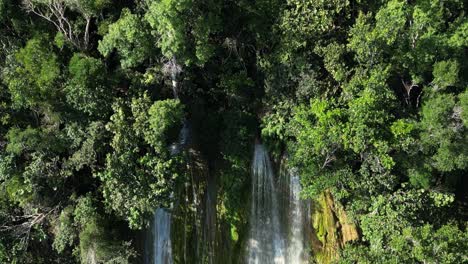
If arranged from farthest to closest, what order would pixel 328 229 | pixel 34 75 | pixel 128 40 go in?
pixel 328 229
pixel 34 75
pixel 128 40

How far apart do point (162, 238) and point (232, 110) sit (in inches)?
183

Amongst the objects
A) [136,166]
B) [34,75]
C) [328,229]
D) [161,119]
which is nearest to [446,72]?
[328,229]

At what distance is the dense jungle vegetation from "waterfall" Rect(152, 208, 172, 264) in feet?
3.51

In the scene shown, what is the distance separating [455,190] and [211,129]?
829 cm

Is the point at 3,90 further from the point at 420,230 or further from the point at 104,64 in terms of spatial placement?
the point at 420,230

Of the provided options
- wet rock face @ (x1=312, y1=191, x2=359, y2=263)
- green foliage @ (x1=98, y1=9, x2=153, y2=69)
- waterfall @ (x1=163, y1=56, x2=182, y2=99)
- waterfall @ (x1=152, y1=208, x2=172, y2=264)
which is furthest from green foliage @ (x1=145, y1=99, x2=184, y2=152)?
wet rock face @ (x1=312, y1=191, x2=359, y2=263)

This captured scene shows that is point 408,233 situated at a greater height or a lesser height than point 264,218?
→ lesser

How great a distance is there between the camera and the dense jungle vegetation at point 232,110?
11.8m

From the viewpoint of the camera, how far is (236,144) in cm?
1336

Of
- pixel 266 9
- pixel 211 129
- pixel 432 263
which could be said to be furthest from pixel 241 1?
pixel 432 263

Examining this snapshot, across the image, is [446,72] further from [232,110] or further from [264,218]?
[264,218]

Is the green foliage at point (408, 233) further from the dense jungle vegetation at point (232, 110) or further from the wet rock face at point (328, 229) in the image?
the wet rock face at point (328, 229)

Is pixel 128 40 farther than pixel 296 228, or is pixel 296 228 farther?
pixel 296 228

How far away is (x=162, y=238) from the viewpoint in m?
14.5
